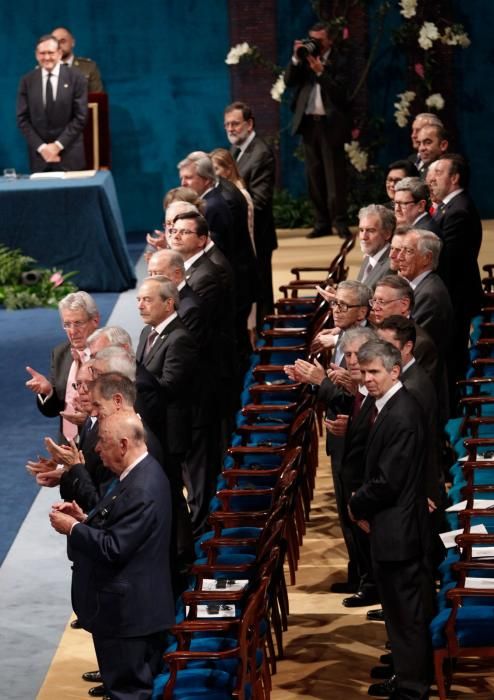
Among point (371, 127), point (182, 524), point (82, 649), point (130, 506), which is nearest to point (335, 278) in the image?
point (182, 524)

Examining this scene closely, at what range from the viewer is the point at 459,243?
987 centimetres

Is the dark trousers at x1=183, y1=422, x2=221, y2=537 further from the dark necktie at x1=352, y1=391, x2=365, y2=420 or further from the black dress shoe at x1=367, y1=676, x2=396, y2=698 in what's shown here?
the black dress shoe at x1=367, y1=676, x2=396, y2=698

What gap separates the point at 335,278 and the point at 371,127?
6.70m

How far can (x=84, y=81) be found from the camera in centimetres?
1413

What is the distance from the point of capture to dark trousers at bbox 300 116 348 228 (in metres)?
15.9

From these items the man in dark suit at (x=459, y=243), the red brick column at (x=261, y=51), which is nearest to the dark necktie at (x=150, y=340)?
the man in dark suit at (x=459, y=243)

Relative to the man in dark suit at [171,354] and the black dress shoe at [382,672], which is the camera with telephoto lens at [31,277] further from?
the black dress shoe at [382,672]

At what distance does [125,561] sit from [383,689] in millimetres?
1452

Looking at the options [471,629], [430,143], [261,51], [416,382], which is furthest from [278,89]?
[471,629]

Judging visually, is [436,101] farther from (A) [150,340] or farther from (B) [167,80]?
(A) [150,340]

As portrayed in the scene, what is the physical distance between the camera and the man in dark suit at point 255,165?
11773 millimetres

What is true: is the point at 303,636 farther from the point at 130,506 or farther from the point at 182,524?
the point at 130,506

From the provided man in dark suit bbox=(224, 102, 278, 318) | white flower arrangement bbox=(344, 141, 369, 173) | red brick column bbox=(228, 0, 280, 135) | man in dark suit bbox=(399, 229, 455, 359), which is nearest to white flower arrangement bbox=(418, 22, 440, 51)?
white flower arrangement bbox=(344, 141, 369, 173)

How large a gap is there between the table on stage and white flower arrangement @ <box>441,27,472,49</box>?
4.60 m
